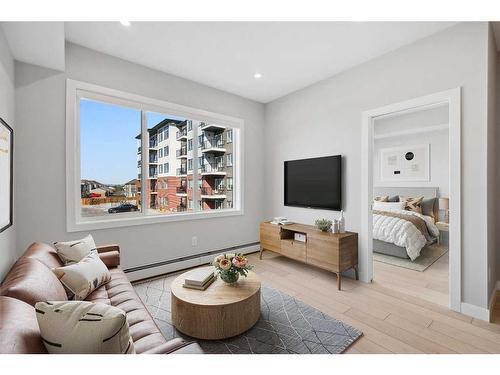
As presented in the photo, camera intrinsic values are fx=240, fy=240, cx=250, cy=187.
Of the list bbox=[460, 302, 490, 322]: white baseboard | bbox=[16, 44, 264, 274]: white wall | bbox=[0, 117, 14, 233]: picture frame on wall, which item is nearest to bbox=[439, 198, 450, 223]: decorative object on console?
bbox=[460, 302, 490, 322]: white baseboard

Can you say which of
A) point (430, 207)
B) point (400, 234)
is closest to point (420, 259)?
point (400, 234)

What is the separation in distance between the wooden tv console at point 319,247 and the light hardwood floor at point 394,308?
234 mm

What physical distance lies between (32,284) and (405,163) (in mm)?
6295

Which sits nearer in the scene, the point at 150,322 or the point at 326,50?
the point at 150,322

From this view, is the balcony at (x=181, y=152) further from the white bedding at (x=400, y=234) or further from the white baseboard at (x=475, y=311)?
the white baseboard at (x=475, y=311)

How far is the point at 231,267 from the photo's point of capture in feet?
6.66

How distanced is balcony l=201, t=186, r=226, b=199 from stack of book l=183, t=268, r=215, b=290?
1.75 m

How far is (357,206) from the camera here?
9.96ft

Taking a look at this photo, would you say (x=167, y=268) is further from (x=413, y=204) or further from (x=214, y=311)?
(x=413, y=204)

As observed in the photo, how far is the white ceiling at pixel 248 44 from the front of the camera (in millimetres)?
2309
